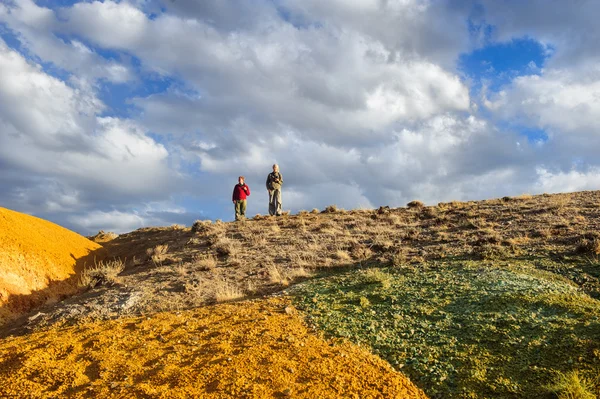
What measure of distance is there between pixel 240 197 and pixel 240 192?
0.27 m

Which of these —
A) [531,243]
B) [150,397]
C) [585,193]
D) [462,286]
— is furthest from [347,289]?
[585,193]

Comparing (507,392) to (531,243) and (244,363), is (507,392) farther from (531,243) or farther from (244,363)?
(531,243)

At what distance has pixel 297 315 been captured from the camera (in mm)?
9172

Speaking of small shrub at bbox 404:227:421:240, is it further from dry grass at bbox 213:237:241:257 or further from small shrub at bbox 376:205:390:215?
dry grass at bbox 213:237:241:257

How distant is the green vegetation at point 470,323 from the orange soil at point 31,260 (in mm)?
10188

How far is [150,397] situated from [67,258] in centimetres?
1492

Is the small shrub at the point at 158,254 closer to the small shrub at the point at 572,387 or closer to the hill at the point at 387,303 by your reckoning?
the hill at the point at 387,303

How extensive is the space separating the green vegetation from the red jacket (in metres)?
11.5

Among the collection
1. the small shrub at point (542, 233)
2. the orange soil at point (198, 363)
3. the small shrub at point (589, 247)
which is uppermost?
the small shrub at point (542, 233)

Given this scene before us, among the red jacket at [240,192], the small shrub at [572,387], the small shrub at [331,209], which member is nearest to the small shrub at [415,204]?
the small shrub at [331,209]

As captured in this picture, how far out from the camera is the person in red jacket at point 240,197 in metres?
22.6

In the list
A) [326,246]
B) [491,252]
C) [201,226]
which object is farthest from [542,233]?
[201,226]

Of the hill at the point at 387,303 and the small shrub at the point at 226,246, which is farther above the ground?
the small shrub at the point at 226,246

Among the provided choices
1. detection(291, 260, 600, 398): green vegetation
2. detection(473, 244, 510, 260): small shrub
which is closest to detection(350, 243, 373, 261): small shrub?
detection(291, 260, 600, 398): green vegetation
